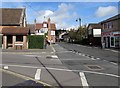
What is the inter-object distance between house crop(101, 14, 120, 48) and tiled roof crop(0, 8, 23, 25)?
61.1 ft

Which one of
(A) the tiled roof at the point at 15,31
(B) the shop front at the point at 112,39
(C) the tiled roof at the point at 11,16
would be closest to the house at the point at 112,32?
(B) the shop front at the point at 112,39

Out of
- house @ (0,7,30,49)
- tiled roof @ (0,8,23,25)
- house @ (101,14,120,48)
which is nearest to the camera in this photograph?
house @ (0,7,30,49)

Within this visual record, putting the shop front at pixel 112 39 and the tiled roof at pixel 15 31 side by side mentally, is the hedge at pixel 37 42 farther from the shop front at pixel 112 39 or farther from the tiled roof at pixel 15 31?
the shop front at pixel 112 39

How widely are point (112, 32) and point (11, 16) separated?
2088 centimetres

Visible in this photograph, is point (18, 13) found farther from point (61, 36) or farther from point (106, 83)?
point (61, 36)

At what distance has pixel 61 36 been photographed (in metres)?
137

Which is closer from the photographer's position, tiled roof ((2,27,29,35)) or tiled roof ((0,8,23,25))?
tiled roof ((2,27,29,35))

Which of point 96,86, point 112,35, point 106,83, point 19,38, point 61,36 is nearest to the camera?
point 96,86

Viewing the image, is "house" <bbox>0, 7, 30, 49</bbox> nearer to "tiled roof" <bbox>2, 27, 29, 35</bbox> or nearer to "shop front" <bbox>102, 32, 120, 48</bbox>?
"tiled roof" <bbox>2, 27, 29, 35</bbox>

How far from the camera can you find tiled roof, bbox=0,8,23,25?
31317 millimetres

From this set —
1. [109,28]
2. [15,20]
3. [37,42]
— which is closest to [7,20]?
[15,20]

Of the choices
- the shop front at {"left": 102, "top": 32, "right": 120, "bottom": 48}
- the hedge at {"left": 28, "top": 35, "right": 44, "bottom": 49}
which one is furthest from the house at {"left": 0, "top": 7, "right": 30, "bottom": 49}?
the shop front at {"left": 102, "top": 32, "right": 120, "bottom": 48}

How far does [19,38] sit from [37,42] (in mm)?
4691

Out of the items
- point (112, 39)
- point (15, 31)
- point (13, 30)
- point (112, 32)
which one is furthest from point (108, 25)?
point (13, 30)
